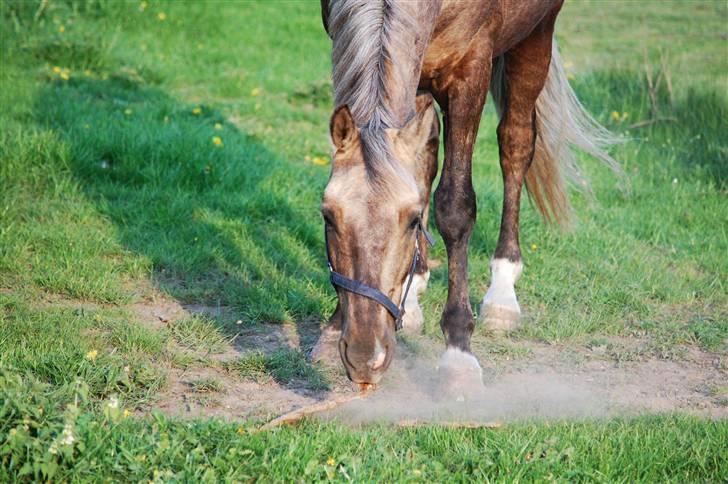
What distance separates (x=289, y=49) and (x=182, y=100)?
2.41 meters

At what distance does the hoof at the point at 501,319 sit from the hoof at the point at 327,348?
918mm

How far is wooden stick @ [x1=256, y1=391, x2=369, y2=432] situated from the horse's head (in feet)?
0.85

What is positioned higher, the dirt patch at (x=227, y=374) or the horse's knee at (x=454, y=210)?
the horse's knee at (x=454, y=210)

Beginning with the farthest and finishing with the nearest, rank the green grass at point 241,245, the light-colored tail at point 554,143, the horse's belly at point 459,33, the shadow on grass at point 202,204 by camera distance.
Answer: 1. the light-colored tail at point 554,143
2. the shadow on grass at point 202,204
3. the horse's belly at point 459,33
4. the green grass at point 241,245

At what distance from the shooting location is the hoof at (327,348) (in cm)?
414

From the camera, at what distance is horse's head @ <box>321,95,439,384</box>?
3025mm

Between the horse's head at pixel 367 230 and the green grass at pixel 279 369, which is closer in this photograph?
the horse's head at pixel 367 230

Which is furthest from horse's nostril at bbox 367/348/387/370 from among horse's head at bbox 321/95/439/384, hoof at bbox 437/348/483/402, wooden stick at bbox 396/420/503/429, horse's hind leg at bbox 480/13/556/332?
horse's hind leg at bbox 480/13/556/332

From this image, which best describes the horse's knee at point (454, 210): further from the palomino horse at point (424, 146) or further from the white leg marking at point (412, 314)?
the white leg marking at point (412, 314)

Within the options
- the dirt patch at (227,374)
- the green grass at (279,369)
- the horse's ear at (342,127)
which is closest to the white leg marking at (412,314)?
the dirt patch at (227,374)

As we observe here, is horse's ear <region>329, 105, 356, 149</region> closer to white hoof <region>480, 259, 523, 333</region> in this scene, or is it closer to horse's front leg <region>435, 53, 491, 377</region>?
horse's front leg <region>435, 53, 491, 377</region>

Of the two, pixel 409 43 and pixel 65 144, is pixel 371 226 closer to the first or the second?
pixel 409 43

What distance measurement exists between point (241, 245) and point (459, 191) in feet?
5.86

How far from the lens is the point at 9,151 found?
5871 millimetres
